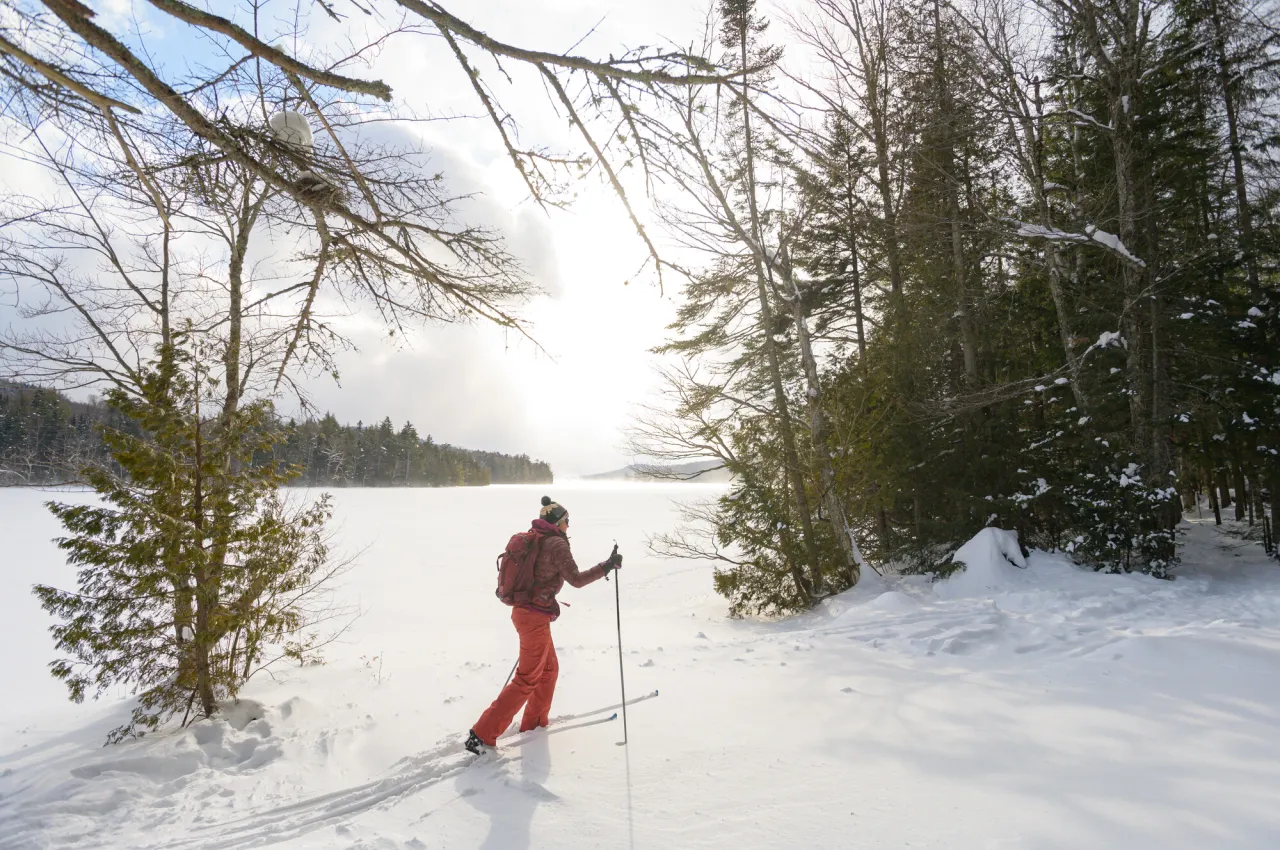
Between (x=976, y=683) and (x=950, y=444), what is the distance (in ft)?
24.2

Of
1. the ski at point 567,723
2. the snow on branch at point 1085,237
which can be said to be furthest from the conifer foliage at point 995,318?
the ski at point 567,723

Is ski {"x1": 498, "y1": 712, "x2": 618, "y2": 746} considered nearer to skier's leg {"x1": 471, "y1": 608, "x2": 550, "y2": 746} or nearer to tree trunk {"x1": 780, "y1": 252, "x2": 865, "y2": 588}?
skier's leg {"x1": 471, "y1": 608, "x2": 550, "y2": 746}

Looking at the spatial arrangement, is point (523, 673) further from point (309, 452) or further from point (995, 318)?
point (309, 452)

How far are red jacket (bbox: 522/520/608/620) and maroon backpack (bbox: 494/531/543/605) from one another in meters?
0.04

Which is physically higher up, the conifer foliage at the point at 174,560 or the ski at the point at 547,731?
the conifer foliage at the point at 174,560

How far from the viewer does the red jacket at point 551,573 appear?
13.8 ft

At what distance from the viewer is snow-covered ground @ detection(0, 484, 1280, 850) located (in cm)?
260

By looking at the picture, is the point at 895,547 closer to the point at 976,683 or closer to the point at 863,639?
the point at 863,639

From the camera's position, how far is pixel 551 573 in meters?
4.22

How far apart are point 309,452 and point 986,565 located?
4294 cm

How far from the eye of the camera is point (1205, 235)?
35.0ft

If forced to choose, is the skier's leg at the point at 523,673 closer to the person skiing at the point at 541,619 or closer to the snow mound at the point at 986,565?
the person skiing at the point at 541,619

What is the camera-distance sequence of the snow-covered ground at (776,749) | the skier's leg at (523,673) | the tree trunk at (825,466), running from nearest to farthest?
1. the snow-covered ground at (776,749)
2. the skier's leg at (523,673)
3. the tree trunk at (825,466)

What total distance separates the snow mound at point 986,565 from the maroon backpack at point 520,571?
21.5ft
